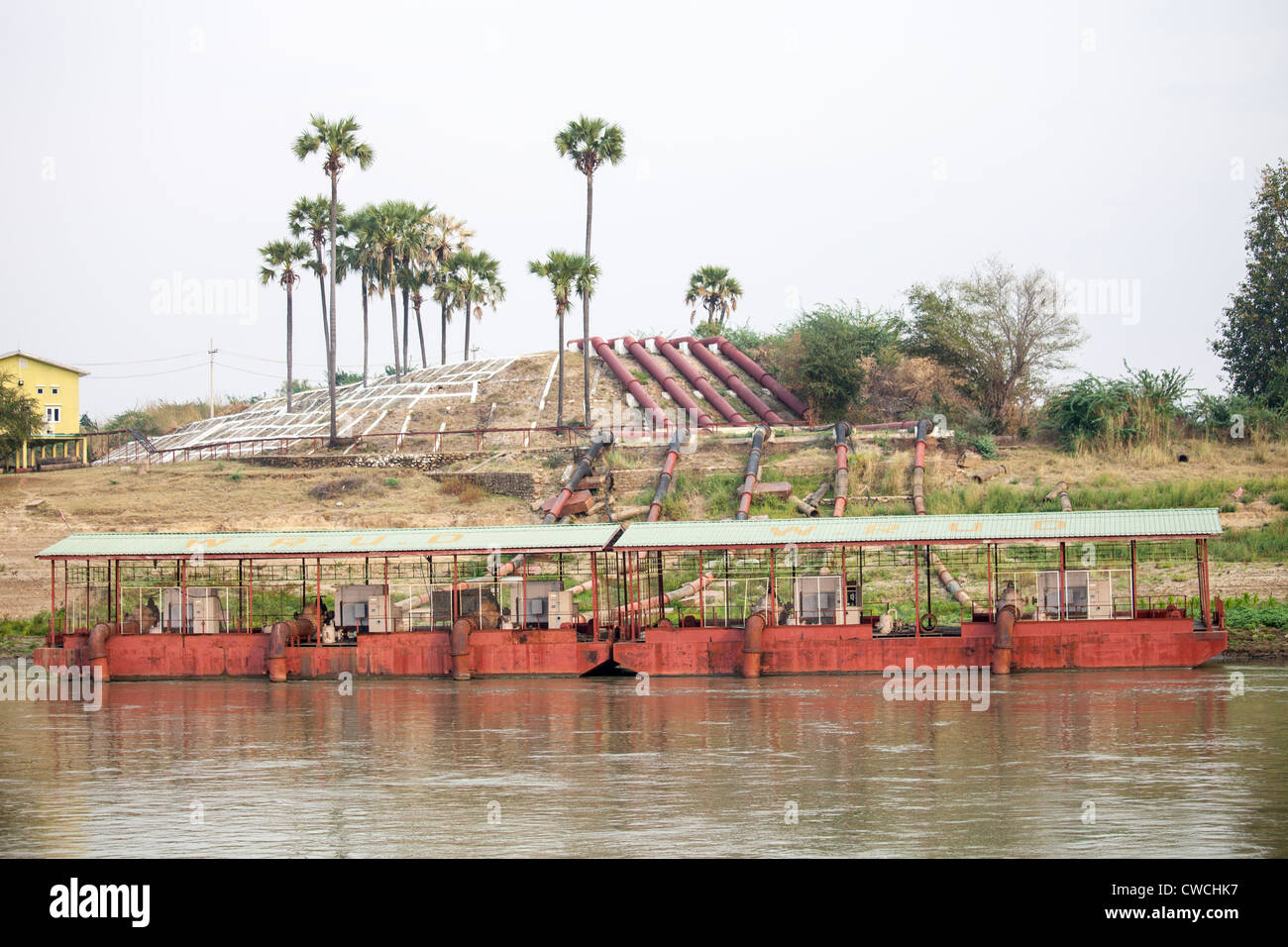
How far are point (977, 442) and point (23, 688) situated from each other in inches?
1542

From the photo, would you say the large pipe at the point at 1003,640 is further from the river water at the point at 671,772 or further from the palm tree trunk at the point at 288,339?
the palm tree trunk at the point at 288,339

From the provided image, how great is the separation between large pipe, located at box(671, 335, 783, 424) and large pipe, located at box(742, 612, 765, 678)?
36.4 meters

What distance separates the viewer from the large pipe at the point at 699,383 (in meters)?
71.7

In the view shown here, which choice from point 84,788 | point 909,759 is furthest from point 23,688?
point 909,759

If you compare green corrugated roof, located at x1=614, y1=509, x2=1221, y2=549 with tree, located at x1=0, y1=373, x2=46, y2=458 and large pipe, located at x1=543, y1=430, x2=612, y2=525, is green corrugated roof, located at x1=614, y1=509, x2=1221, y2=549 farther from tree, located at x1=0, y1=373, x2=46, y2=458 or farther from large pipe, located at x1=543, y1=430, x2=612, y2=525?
tree, located at x1=0, y1=373, x2=46, y2=458

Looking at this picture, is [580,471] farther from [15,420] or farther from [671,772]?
[671,772]

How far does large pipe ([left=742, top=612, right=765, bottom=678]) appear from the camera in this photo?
34.7m

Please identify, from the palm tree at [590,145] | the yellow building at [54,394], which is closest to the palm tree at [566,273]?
the palm tree at [590,145]

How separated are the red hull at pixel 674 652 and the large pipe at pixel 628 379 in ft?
108

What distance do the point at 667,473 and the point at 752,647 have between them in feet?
69.9

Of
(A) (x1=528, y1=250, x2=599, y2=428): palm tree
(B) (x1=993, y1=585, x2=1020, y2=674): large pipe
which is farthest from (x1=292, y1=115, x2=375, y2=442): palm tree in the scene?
(B) (x1=993, y1=585, x2=1020, y2=674): large pipe

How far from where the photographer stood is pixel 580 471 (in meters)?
56.9

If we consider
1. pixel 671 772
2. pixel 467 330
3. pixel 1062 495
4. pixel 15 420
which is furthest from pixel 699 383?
pixel 671 772
